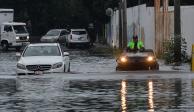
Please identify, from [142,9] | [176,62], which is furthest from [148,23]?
[176,62]

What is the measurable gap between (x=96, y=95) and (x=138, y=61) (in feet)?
37.1

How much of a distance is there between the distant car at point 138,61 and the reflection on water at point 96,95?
18.4 feet

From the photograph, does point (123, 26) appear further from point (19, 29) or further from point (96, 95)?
point (96, 95)

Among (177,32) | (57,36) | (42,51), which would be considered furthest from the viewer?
(57,36)

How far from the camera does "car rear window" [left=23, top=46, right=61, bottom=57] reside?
1151 inches

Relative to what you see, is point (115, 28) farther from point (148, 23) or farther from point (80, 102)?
point (80, 102)

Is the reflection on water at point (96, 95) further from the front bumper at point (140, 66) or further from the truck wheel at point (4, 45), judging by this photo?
the truck wheel at point (4, 45)

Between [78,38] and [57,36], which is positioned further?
[57,36]

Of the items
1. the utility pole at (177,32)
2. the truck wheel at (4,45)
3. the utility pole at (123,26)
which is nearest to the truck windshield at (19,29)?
the truck wheel at (4,45)

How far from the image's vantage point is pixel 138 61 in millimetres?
31203

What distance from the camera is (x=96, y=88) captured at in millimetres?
22328

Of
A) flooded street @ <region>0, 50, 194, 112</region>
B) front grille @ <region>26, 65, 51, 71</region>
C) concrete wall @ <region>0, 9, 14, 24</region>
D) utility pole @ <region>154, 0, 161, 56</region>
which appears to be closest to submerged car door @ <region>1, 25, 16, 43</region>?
concrete wall @ <region>0, 9, 14, 24</region>

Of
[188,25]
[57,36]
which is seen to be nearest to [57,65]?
[188,25]

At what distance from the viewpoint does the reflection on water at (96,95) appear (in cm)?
1683
